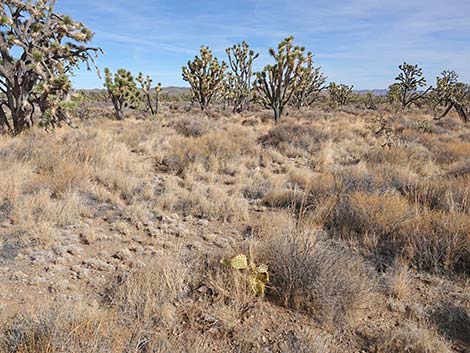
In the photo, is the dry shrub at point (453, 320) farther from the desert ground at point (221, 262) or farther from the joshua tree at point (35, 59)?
the joshua tree at point (35, 59)

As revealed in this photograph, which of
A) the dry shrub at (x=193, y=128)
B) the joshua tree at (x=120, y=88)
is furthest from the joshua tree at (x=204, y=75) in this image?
the dry shrub at (x=193, y=128)

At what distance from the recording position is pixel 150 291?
112 inches

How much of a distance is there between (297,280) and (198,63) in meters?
22.5

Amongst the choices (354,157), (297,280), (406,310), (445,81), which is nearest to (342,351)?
(297,280)

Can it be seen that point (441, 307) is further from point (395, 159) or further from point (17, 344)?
point (395, 159)

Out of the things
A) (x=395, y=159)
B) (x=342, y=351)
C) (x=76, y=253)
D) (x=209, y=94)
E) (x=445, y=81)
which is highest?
(x=445, y=81)

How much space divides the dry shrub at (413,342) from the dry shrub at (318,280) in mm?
332

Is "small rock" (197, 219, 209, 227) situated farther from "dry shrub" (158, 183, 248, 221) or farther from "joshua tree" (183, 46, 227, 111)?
"joshua tree" (183, 46, 227, 111)

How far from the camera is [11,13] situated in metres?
9.37

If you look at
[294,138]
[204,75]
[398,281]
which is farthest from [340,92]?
[398,281]

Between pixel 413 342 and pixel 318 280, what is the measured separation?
0.86 meters

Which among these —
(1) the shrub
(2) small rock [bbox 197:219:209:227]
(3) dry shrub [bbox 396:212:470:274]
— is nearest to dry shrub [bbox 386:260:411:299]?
(3) dry shrub [bbox 396:212:470:274]

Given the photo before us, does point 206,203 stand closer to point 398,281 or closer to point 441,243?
point 398,281

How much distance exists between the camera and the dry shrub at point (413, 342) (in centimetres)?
237
